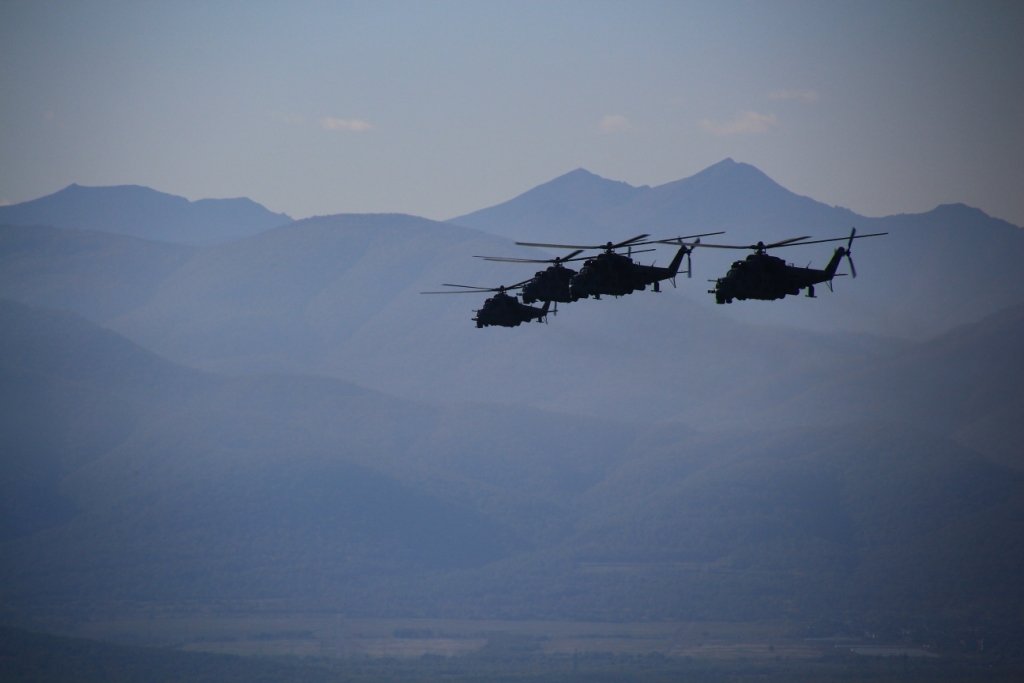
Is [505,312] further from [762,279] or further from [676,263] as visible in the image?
[762,279]

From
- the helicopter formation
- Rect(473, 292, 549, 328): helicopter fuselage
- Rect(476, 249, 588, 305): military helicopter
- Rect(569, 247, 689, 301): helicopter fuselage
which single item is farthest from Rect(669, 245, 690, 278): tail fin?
Rect(473, 292, 549, 328): helicopter fuselage

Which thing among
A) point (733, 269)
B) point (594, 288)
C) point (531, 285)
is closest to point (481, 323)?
point (531, 285)

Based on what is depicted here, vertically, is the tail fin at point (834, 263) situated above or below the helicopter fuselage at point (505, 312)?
above

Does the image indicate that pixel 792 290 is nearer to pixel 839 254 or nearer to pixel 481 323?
pixel 839 254

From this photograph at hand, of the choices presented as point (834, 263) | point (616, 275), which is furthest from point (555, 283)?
point (834, 263)

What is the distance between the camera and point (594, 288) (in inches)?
3383

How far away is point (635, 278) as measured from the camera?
85438 mm

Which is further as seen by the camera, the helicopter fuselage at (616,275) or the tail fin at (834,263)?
the helicopter fuselage at (616,275)

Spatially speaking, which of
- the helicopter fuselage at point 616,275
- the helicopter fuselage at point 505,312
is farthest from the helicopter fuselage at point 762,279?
the helicopter fuselage at point 505,312

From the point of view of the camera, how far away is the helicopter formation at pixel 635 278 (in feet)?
259

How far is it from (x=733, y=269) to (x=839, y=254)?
348 inches

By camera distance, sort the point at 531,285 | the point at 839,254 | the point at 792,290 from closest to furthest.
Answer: the point at 792,290
the point at 839,254
the point at 531,285

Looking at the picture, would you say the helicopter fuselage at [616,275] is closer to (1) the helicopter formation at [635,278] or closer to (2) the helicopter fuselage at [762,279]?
(1) the helicopter formation at [635,278]

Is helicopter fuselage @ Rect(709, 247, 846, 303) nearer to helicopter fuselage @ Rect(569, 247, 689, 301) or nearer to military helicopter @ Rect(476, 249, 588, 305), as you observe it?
helicopter fuselage @ Rect(569, 247, 689, 301)
